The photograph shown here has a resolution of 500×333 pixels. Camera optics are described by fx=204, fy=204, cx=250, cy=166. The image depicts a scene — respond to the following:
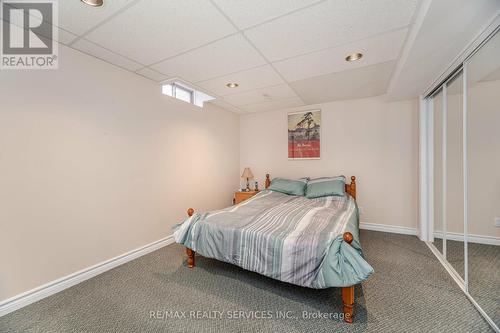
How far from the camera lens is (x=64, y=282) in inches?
76.2

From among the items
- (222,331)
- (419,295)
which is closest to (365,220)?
(419,295)

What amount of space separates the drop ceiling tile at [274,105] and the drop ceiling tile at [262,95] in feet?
0.57

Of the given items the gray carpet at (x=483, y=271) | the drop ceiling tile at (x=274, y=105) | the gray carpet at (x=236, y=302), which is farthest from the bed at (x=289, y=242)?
the drop ceiling tile at (x=274, y=105)

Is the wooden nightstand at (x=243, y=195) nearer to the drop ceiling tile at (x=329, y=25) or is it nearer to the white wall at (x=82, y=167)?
the white wall at (x=82, y=167)

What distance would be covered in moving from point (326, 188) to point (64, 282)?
335 centimetres

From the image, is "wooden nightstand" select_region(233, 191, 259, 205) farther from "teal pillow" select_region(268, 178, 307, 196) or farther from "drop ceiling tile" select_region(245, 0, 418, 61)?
"drop ceiling tile" select_region(245, 0, 418, 61)

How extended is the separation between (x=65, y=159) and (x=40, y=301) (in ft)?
4.13

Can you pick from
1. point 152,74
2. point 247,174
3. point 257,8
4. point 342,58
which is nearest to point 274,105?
point 247,174

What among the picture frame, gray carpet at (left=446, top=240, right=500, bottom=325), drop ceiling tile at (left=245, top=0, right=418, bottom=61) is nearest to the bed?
gray carpet at (left=446, top=240, right=500, bottom=325)

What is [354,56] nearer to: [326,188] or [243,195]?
[326,188]

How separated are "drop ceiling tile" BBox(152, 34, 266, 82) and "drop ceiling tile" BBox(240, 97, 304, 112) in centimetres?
140

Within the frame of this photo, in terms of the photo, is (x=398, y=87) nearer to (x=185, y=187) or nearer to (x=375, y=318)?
(x=375, y=318)

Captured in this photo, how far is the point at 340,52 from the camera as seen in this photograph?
2.10m

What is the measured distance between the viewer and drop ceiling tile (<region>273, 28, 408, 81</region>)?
1903mm
